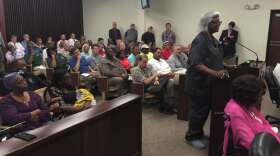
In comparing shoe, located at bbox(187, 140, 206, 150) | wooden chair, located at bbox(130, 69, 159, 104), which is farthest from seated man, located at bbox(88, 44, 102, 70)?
shoe, located at bbox(187, 140, 206, 150)

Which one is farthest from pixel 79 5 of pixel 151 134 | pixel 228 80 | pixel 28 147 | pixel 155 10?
pixel 28 147

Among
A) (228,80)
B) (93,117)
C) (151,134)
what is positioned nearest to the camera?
(93,117)

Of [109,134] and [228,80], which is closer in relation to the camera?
[109,134]

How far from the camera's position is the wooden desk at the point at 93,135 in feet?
5.74

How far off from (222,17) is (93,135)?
7431 mm

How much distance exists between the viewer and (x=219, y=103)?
2.91 m

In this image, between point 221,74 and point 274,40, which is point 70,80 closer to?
point 221,74

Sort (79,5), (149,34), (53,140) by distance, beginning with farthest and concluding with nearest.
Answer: (79,5) → (149,34) → (53,140)

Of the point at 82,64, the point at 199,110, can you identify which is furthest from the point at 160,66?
the point at 199,110

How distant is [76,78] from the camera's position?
17.4 ft

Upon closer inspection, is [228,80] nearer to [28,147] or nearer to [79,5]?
[28,147]

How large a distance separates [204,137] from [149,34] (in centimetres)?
666

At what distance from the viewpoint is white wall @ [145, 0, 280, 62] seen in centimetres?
823

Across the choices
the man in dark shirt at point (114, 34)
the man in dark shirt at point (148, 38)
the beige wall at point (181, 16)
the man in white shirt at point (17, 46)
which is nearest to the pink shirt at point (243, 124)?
the beige wall at point (181, 16)
